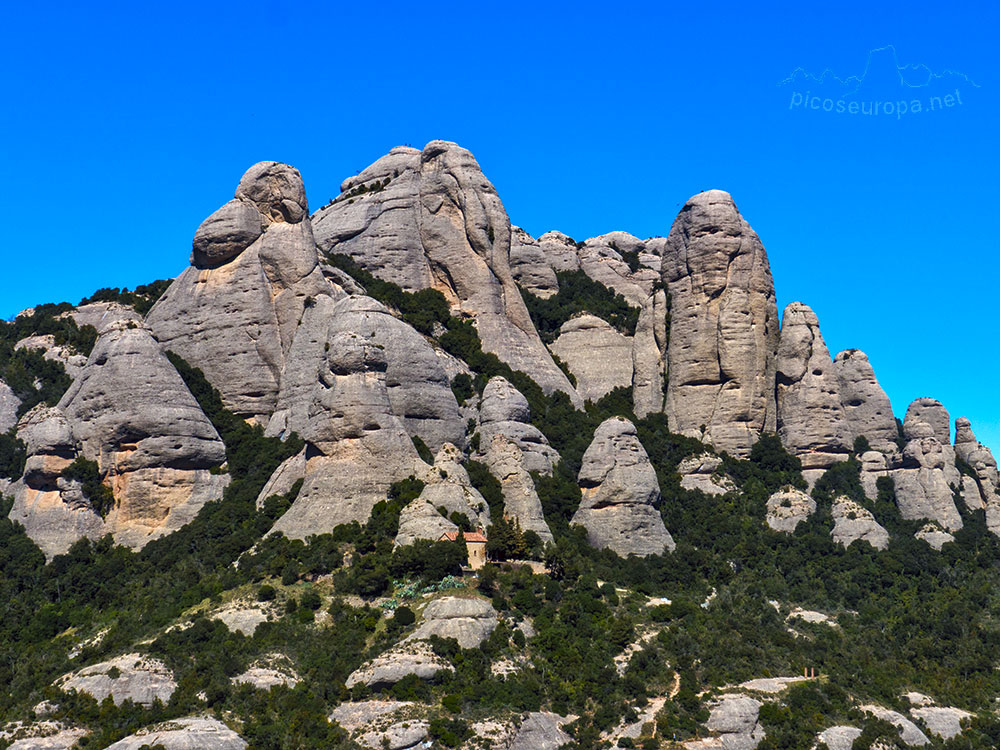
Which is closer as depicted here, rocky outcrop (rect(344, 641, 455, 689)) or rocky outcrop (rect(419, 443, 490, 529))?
rocky outcrop (rect(344, 641, 455, 689))

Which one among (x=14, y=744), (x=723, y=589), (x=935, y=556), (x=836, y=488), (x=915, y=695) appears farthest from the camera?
(x=836, y=488)

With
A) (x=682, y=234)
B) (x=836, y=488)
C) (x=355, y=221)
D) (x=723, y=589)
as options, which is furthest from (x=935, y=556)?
(x=355, y=221)

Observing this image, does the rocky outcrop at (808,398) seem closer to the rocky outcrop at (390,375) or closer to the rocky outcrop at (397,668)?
the rocky outcrop at (390,375)

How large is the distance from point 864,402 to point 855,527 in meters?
15.9

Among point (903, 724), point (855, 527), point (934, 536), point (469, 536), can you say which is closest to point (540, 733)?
point (469, 536)

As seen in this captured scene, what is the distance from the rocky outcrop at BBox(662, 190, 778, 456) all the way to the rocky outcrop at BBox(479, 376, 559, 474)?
16.7 metres

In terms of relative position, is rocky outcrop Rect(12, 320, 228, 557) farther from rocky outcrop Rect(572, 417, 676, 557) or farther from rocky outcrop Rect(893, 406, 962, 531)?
rocky outcrop Rect(893, 406, 962, 531)

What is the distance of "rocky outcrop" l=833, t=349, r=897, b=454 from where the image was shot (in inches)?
3930

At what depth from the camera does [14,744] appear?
2286 inches

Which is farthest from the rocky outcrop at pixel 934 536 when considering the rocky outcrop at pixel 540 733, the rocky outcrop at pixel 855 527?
the rocky outcrop at pixel 540 733

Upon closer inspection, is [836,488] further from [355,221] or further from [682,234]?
[355,221]

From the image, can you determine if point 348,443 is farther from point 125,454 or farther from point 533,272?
point 533,272

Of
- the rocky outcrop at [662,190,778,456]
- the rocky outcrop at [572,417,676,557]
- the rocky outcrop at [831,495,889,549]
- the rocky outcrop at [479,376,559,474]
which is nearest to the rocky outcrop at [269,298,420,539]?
the rocky outcrop at [479,376,559,474]

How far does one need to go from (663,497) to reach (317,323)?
27162mm
